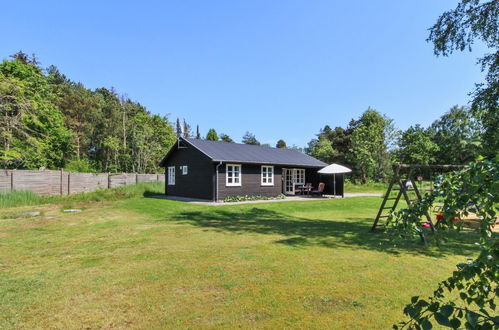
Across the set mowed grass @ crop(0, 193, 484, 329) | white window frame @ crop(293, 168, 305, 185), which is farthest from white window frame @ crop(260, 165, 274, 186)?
mowed grass @ crop(0, 193, 484, 329)

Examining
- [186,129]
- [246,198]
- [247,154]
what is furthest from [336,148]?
[246,198]

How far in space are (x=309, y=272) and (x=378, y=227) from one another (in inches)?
201

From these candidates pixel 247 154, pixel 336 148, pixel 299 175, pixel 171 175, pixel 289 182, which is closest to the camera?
pixel 247 154

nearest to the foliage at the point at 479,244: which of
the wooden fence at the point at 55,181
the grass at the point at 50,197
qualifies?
the grass at the point at 50,197

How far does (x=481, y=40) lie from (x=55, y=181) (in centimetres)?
2174

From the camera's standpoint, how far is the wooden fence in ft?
51.5

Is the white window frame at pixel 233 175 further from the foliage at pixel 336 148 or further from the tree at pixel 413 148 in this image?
the tree at pixel 413 148

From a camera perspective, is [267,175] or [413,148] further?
[413,148]

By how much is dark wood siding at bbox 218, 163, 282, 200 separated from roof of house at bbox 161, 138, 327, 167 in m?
0.56

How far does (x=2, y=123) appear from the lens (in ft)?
53.7

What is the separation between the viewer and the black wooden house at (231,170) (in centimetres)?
1777

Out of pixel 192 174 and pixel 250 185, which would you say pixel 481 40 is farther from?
pixel 192 174

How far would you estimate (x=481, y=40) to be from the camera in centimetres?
842

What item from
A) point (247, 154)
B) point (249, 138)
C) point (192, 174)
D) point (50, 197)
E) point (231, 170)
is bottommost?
point (50, 197)
